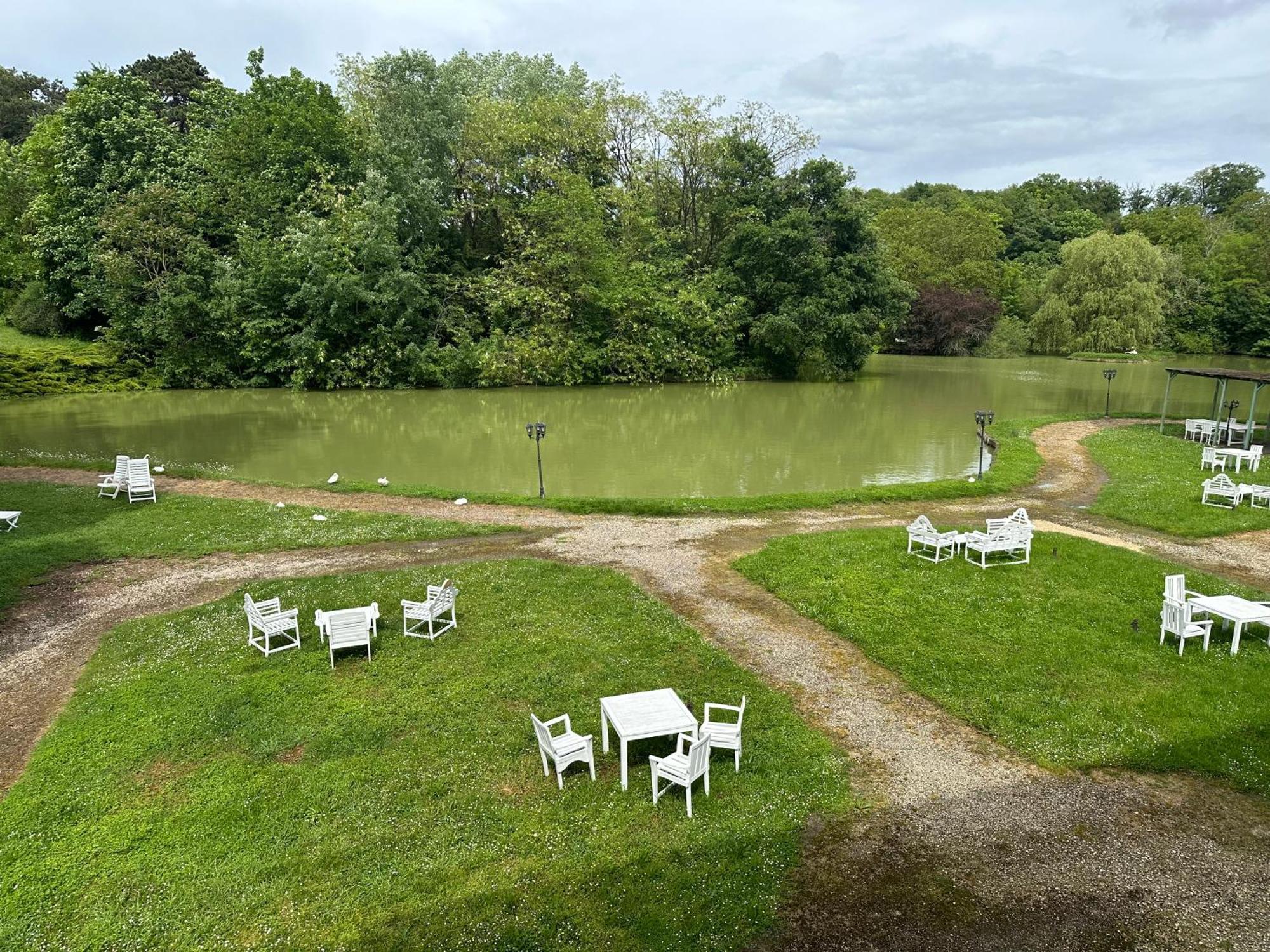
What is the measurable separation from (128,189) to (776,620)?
161ft

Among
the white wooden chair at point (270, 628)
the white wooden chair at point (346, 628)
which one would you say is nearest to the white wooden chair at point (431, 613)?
the white wooden chair at point (346, 628)

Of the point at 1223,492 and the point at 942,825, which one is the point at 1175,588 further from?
the point at 1223,492

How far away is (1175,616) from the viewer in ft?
33.0

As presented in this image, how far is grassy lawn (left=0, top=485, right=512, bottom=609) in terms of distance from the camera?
1454cm

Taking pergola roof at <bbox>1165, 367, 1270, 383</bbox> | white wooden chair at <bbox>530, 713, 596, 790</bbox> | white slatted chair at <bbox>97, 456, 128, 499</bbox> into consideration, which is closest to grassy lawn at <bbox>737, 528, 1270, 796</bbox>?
white wooden chair at <bbox>530, 713, 596, 790</bbox>

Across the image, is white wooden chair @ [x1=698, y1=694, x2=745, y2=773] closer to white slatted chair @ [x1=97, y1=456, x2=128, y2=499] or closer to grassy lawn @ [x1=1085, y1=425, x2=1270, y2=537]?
grassy lawn @ [x1=1085, y1=425, x2=1270, y2=537]

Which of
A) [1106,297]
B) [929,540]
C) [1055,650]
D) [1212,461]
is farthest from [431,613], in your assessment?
[1106,297]

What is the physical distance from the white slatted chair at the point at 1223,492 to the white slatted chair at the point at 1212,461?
11.4 ft

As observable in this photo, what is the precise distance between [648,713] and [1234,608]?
27.8 feet

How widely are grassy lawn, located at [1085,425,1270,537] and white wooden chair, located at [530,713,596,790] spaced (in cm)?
1472

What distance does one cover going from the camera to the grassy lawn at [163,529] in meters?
14.5

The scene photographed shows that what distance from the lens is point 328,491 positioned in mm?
19906

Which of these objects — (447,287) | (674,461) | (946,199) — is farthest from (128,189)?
(946,199)

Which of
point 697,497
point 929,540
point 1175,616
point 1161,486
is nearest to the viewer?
point 1175,616
